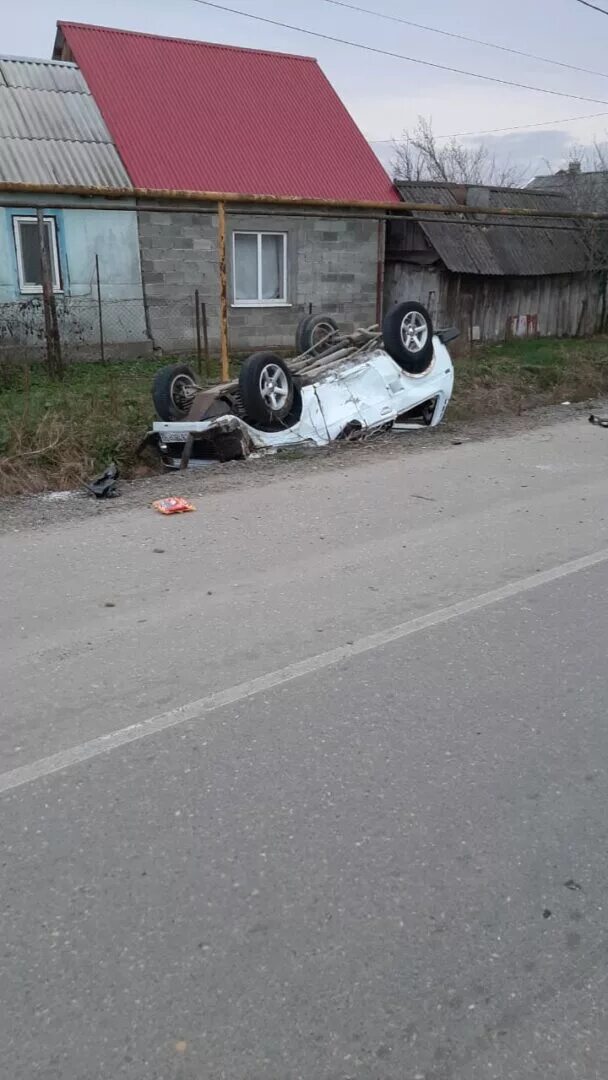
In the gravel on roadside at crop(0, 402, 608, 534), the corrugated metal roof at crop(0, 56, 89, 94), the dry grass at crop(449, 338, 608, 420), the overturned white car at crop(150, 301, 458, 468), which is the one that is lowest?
the gravel on roadside at crop(0, 402, 608, 534)

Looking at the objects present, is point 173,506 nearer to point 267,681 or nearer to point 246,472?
point 246,472

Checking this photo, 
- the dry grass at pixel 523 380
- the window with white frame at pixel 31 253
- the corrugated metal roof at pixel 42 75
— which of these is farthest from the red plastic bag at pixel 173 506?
the corrugated metal roof at pixel 42 75

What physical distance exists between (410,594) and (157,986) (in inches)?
115

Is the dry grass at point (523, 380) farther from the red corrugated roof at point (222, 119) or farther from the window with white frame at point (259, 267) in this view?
the red corrugated roof at point (222, 119)

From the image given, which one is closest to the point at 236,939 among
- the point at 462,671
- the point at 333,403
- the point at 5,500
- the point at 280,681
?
the point at 280,681

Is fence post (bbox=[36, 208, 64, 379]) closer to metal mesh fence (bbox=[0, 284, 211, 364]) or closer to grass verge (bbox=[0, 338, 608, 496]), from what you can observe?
grass verge (bbox=[0, 338, 608, 496])

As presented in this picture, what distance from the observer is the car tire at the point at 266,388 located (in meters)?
7.78

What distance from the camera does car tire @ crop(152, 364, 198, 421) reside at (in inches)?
316

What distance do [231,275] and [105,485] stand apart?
10.4m

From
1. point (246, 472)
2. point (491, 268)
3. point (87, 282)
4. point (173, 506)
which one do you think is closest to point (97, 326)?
point (87, 282)

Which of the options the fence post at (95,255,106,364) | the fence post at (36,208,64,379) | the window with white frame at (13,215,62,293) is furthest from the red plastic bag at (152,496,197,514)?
the window with white frame at (13,215,62,293)

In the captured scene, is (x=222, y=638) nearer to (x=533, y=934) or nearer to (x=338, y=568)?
(x=338, y=568)

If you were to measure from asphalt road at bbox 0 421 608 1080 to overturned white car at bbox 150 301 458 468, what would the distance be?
2.68 meters

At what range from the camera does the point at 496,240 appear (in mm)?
18453
